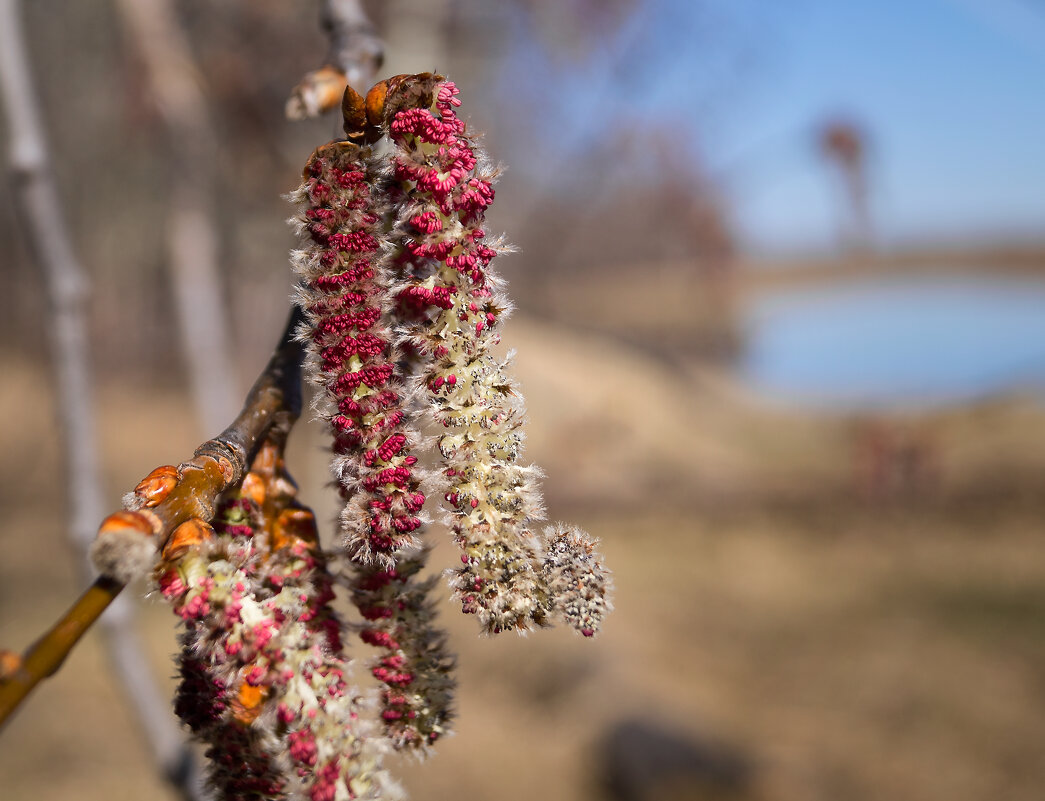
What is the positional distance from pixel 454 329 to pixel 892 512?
10241mm

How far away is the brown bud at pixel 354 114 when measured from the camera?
2.54ft

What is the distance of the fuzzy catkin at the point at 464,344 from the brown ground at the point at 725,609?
7.07 feet

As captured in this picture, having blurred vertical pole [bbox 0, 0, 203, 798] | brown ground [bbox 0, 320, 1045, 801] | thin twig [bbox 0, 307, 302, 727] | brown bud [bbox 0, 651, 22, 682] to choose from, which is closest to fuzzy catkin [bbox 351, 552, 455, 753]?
thin twig [bbox 0, 307, 302, 727]

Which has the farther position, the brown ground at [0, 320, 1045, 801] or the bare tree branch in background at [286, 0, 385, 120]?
the brown ground at [0, 320, 1045, 801]

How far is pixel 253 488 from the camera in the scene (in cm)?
83

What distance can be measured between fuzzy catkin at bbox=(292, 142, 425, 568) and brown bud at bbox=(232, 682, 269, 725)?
0.46 ft

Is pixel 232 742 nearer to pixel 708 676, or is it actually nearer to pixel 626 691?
pixel 626 691

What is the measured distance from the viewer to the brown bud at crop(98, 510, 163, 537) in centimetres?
62

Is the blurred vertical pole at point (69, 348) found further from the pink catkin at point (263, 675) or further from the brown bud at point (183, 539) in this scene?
the brown bud at point (183, 539)

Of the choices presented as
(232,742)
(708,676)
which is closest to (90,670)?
(708,676)

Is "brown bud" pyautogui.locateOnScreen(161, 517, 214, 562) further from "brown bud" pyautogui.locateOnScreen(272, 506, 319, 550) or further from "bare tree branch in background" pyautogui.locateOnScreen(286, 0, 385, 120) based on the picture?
"bare tree branch in background" pyautogui.locateOnScreen(286, 0, 385, 120)

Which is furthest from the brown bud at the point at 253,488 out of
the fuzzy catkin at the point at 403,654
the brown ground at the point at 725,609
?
the brown ground at the point at 725,609

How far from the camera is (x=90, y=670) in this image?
6.75m

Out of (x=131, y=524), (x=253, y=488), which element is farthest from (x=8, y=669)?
(x=253, y=488)
